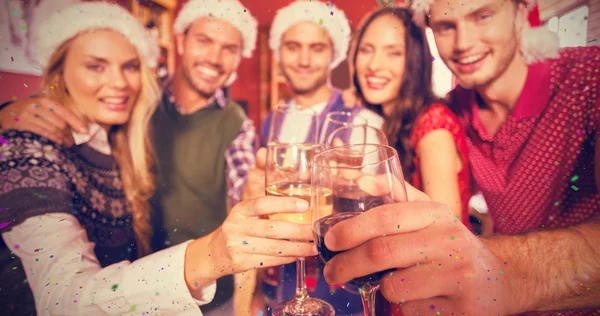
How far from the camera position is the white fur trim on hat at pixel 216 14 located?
1.12 meters

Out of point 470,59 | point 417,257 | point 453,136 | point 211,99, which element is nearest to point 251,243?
point 417,257

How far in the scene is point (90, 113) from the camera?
1.07 m

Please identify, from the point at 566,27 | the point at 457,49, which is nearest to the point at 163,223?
the point at 457,49

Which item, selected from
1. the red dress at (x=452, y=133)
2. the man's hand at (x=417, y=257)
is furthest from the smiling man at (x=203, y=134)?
the man's hand at (x=417, y=257)

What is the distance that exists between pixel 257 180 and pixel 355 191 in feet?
1.88

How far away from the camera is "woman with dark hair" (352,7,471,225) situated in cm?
101

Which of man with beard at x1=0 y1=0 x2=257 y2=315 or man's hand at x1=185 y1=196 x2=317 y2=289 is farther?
man with beard at x1=0 y1=0 x2=257 y2=315

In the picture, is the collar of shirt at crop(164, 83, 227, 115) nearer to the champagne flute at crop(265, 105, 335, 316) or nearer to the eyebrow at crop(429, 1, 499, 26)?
the champagne flute at crop(265, 105, 335, 316)

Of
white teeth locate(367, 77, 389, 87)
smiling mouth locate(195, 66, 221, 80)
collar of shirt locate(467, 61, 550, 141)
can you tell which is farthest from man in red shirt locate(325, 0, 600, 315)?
smiling mouth locate(195, 66, 221, 80)

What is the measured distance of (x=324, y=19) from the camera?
1.09 meters

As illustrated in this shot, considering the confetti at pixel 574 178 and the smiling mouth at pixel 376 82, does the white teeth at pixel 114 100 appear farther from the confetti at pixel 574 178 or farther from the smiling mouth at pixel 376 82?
the confetti at pixel 574 178

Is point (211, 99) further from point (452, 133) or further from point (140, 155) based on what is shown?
point (452, 133)

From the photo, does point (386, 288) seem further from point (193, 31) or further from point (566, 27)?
point (193, 31)

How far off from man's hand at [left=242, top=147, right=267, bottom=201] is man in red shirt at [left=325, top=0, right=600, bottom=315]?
1.62 feet
